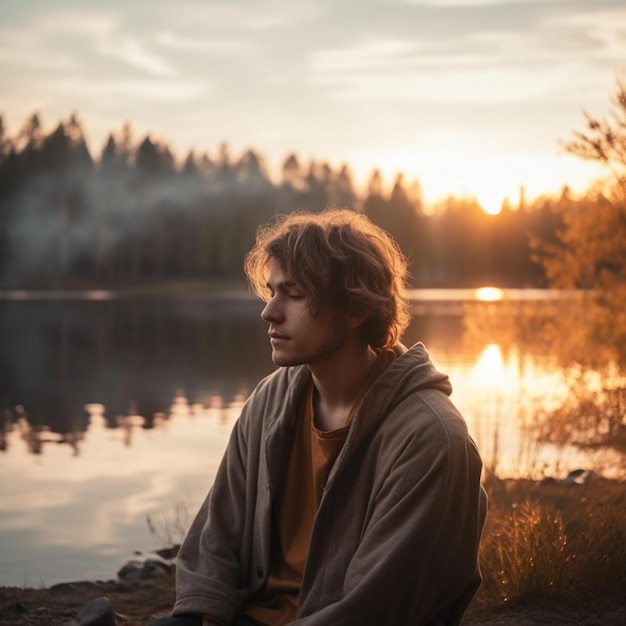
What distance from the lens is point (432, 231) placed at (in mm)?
106000

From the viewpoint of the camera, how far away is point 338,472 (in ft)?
9.70

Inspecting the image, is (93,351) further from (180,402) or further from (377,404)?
(377,404)

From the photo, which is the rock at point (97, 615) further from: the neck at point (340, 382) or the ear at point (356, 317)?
the ear at point (356, 317)

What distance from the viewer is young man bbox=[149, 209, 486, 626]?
2.80 meters

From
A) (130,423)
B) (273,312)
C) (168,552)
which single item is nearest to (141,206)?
(130,423)

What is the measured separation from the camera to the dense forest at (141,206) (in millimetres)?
68688

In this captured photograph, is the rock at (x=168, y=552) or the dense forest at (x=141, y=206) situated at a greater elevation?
the dense forest at (x=141, y=206)

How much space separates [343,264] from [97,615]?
380 cm

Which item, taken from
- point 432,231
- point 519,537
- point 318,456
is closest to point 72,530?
point 519,537

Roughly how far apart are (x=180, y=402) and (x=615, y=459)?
9372mm

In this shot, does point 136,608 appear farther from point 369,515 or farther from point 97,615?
point 369,515

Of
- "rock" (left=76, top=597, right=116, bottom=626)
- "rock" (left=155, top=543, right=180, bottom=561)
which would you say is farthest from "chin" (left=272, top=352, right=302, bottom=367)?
"rock" (left=155, top=543, right=180, bottom=561)

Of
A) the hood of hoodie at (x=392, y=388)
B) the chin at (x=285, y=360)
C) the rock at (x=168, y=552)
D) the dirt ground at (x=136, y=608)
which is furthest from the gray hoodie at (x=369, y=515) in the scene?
the rock at (x=168, y=552)

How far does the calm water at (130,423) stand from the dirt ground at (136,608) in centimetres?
45
